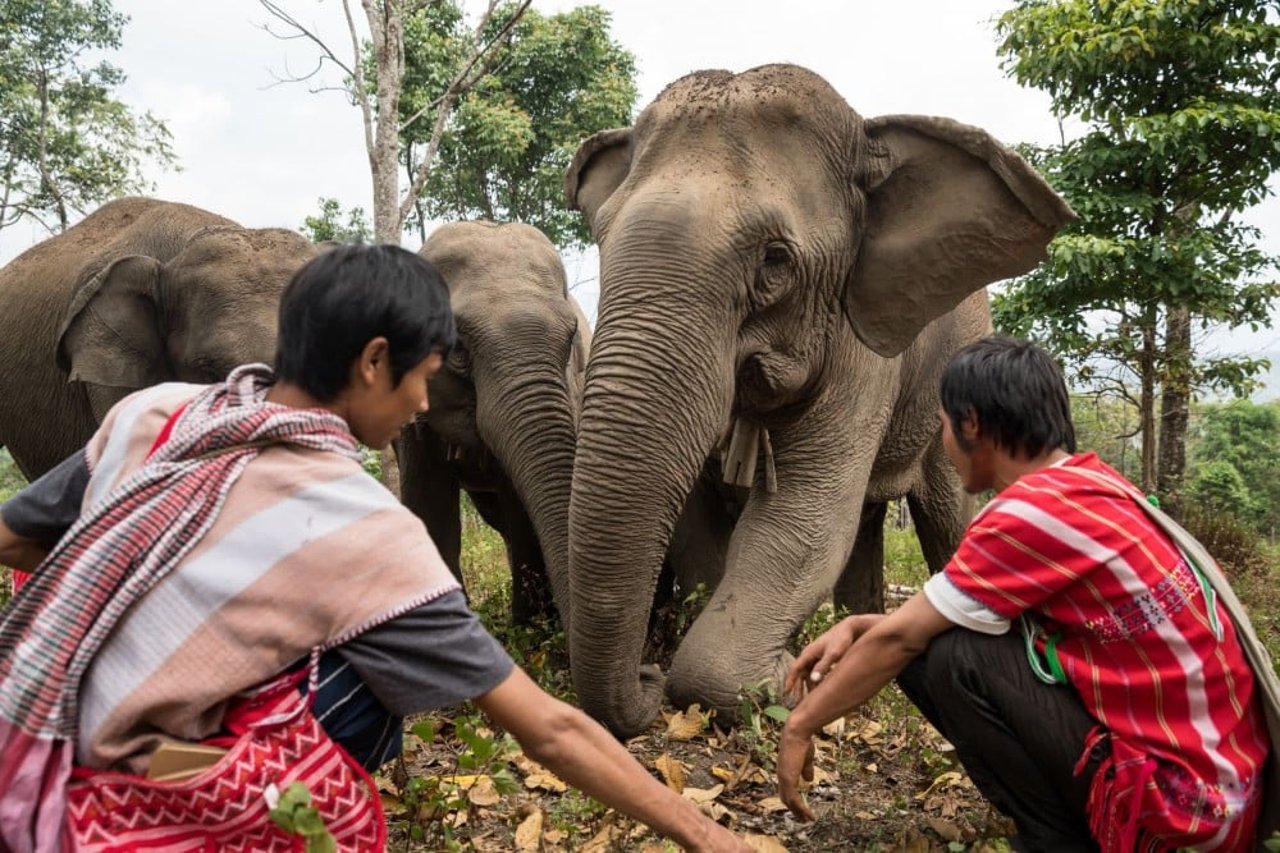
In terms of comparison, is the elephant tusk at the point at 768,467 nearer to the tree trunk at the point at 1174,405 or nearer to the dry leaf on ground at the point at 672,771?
the dry leaf on ground at the point at 672,771

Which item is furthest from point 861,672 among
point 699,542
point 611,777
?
point 699,542

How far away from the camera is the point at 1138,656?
2.46 metres

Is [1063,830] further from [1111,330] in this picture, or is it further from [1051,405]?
[1111,330]

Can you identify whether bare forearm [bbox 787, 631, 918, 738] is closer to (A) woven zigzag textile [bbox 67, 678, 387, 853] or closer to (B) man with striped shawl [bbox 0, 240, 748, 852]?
(B) man with striped shawl [bbox 0, 240, 748, 852]

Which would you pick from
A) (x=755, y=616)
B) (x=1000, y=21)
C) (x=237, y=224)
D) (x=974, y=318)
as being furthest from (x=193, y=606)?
(x=1000, y=21)

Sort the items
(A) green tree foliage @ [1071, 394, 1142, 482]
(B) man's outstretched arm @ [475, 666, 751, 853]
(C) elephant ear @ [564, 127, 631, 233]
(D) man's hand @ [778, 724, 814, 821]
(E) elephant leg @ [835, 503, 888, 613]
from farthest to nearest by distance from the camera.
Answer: (A) green tree foliage @ [1071, 394, 1142, 482] → (E) elephant leg @ [835, 503, 888, 613] → (C) elephant ear @ [564, 127, 631, 233] → (D) man's hand @ [778, 724, 814, 821] → (B) man's outstretched arm @ [475, 666, 751, 853]

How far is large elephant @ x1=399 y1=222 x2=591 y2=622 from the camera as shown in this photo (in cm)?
501

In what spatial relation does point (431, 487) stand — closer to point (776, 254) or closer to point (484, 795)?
point (776, 254)

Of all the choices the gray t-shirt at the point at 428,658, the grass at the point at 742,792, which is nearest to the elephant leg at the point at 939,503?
the grass at the point at 742,792

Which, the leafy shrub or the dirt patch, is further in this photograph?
the leafy shrub

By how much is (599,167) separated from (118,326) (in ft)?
8.23

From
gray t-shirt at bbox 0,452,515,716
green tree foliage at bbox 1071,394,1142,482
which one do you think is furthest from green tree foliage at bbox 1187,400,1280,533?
gray t-shirt at bbox 0,452,515,716

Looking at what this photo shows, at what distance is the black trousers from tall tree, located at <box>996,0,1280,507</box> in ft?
23.8

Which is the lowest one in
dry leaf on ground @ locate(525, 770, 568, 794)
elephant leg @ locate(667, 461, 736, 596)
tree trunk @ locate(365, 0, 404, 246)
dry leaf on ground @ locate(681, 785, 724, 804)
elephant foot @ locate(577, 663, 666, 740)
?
dry leaf on ground @ locate(525, 770, 568, 794)
